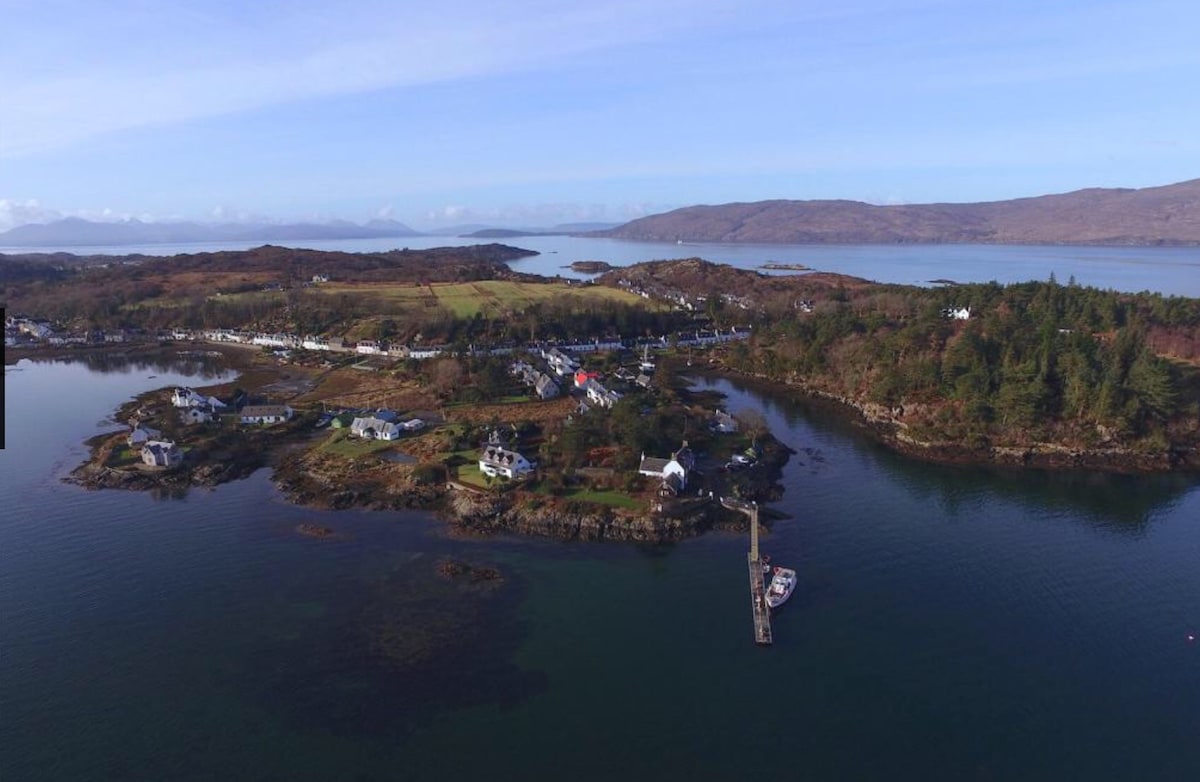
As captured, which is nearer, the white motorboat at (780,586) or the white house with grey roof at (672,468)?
the white motorboat at (780,586)

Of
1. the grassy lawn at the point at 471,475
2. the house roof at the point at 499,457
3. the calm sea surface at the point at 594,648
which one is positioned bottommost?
the calm sea surface at the point at 594,648

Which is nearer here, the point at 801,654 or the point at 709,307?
the point at 801,654

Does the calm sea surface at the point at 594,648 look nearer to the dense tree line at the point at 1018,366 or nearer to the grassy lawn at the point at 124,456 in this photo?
the grassy lawn at the point at 124,456

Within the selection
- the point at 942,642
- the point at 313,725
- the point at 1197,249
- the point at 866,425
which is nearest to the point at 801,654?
the point at 942,642

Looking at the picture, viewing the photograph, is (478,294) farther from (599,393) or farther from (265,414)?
(265,414)

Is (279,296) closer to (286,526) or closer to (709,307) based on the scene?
(709,307)

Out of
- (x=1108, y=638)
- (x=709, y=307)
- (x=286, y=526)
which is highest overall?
(x=709, y=307)

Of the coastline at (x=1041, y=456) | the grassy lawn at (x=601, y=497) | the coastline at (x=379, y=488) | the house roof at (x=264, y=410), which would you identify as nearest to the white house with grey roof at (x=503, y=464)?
the coastline at (x=379, y=488)

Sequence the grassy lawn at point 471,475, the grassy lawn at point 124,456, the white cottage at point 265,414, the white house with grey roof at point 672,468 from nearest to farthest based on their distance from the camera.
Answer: the white house with grey roof at point 672,468 → the grassy lawn at point 471,475 → the grassy lawn at point 124,456 → the white cottage at point 265,414
